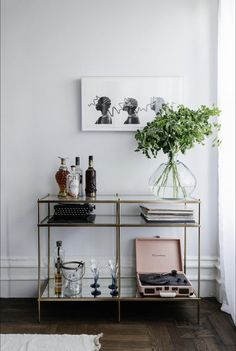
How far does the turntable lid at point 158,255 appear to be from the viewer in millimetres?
2762

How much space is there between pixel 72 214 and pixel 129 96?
3.05ft

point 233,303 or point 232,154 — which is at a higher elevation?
point 232,154

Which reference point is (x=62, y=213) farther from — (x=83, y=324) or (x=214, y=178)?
(x=214, y=178)

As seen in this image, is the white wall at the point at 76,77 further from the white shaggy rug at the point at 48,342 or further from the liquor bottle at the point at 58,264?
the white shaggy rug at the point at 48,342

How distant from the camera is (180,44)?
2766 millimetres

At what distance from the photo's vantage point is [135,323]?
2.45m

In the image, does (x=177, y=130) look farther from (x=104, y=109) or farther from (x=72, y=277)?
(x=72, y=277)

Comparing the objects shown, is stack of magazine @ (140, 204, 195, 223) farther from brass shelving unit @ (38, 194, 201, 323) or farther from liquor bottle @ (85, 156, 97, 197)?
liquor bottle @ (85, 156, 97, 197)

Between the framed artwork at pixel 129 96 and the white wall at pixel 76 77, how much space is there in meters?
0.07

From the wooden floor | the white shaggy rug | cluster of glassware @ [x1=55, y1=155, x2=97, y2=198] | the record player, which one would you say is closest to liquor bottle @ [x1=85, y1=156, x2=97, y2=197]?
cluster of glassware @ [x1=55, y1=155, x2=97, y2=198]

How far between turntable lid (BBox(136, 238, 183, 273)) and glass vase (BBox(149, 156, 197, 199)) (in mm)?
→ 440

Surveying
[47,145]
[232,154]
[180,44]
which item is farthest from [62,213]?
[180,44]

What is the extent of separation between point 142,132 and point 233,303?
4.05 feet

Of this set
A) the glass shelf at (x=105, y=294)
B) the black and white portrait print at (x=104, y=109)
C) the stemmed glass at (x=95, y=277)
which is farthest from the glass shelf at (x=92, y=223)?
the black and white portrait print at (x=104, y=109)
